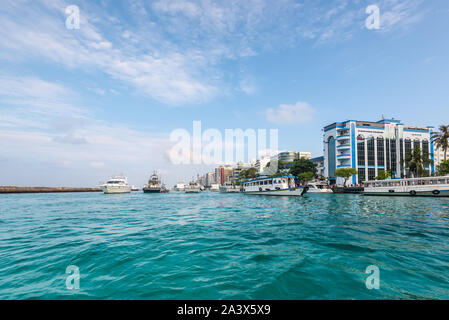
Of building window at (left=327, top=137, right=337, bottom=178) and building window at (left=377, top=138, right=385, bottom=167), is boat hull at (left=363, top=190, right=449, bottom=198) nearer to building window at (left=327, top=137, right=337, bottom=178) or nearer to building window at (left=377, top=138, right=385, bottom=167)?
building window at (left=327, top=137, right=337, bottom=178)

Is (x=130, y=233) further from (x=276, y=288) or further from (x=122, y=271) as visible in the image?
(x=276, y=288)

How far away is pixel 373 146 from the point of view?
75.0 m

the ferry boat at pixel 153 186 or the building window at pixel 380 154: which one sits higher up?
the building window at pixel 380 154

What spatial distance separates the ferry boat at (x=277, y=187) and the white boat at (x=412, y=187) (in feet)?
51.0

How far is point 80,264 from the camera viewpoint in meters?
6.54

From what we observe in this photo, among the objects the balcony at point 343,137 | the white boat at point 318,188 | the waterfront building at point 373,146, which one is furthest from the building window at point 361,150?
the white boat at point 318,188

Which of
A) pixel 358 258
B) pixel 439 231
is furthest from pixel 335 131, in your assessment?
pixel 358 258

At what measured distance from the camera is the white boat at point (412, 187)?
3480 cm

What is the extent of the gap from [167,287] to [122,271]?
1.81m

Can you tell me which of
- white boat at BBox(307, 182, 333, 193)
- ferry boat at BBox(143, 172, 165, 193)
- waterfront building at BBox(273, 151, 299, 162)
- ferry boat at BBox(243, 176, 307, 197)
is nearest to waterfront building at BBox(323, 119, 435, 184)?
white boat at BBox(307, 182, 333, 193)

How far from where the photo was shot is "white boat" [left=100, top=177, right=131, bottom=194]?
72188 millimetres

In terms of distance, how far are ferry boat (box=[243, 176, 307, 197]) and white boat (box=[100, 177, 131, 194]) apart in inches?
1901

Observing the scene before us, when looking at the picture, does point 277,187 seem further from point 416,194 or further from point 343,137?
point 343,137

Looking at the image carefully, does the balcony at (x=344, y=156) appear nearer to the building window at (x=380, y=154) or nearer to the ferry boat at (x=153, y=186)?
the building window at (x=380, y=154)
